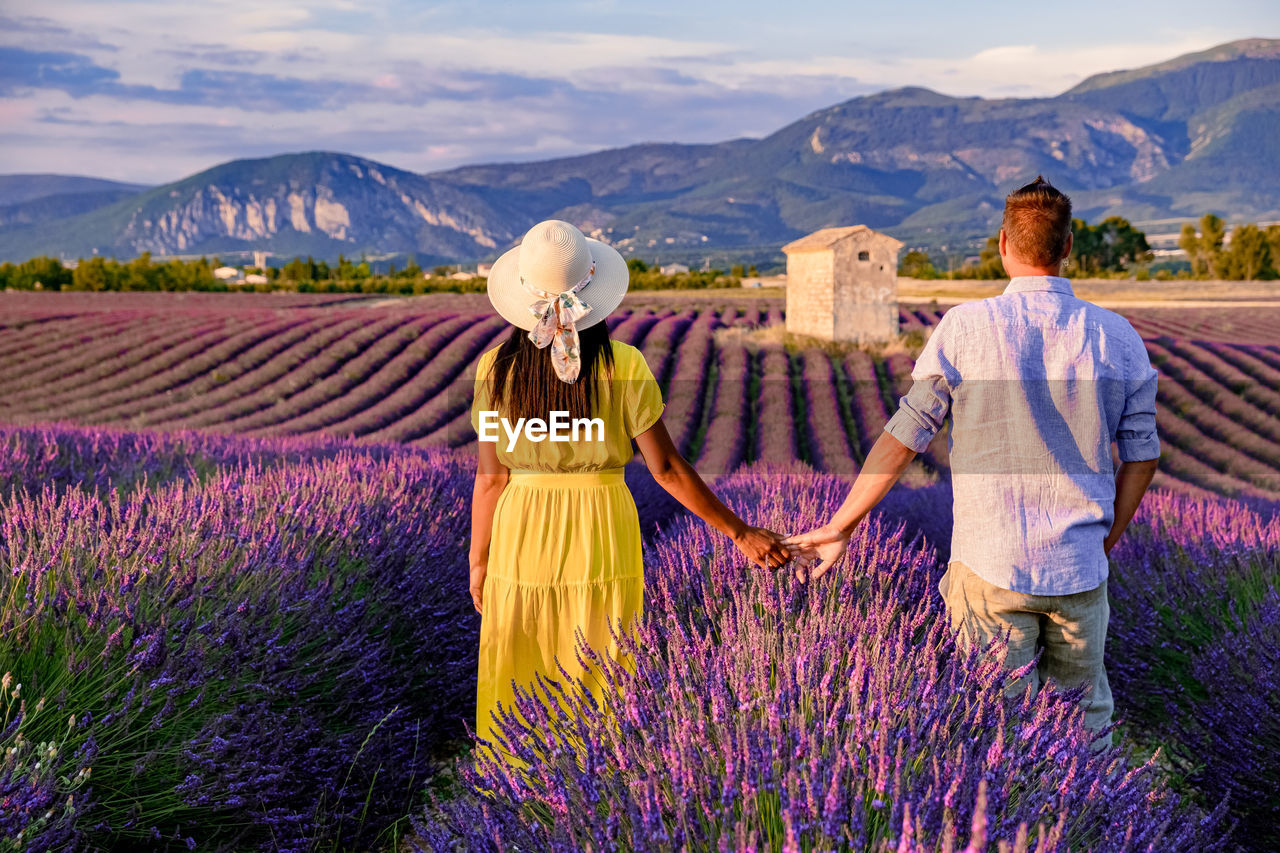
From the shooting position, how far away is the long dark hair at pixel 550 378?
215 centimetres

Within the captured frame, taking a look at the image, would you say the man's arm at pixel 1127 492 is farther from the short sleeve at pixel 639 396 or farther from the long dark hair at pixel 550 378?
the long dark hair at pixel 550 378

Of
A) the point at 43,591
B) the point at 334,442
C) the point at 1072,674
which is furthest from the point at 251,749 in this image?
the point at 334,442

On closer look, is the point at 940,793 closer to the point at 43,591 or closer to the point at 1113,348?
the point at 1113,348

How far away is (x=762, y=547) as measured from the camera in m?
2.37

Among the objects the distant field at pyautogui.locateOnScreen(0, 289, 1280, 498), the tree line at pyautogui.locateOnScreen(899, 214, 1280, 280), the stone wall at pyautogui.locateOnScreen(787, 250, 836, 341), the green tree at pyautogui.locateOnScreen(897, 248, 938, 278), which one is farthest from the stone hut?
the green tree at pyautogui.locateOnScreen(897, 248, 938, 278)

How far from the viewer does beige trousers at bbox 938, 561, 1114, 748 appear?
75.9 inches

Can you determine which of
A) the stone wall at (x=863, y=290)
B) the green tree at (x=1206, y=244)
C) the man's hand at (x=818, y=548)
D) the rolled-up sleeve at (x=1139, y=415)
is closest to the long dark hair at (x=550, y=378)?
the man's hand at (x=818, y=548)

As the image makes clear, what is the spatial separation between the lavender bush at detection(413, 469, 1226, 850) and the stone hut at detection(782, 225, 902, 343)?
875 inches

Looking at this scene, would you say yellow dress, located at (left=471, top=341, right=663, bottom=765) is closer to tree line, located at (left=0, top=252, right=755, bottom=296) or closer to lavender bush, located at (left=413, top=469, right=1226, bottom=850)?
lavender bush, located at (left=413, top=469, right=1226, bottom=850)

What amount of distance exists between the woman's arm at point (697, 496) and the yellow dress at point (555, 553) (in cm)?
7

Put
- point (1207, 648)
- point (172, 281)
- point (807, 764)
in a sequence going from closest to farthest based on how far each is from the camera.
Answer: point (807, 764) < point (1207, 648) < point (172, 281)

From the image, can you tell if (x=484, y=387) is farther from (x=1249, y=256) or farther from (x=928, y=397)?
(x=1249, y=256)

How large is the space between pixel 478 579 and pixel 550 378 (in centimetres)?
66

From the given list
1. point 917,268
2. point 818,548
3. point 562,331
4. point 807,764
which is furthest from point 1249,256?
point 807,764
